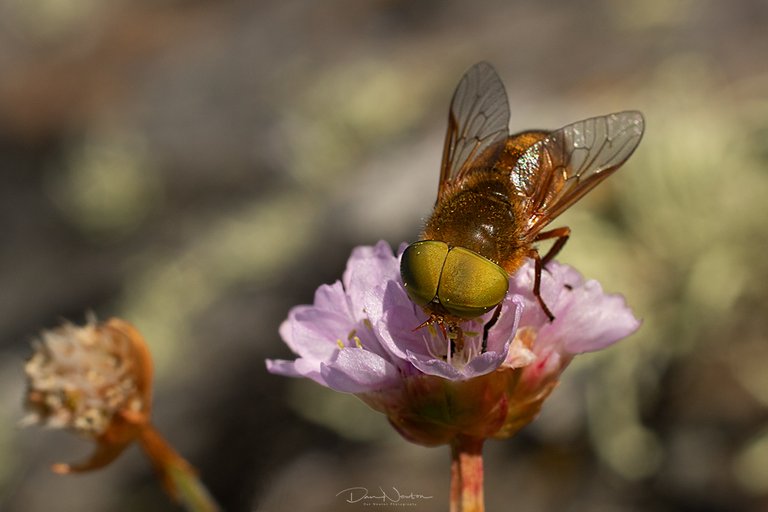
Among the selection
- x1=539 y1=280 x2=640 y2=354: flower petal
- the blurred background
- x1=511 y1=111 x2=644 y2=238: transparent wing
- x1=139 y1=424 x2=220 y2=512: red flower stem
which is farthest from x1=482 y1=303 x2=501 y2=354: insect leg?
the blurred background

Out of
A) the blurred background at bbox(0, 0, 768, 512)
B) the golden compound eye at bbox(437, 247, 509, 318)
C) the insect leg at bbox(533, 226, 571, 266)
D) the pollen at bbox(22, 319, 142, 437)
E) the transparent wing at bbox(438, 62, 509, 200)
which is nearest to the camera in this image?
the golden compound eye at bbox(437, 247, 509, 318)

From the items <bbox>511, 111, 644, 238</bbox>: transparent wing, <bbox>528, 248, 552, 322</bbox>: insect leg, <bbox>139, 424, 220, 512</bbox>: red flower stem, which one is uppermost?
<bbox>511, 111, 644, 238</bbox>: transparent wing

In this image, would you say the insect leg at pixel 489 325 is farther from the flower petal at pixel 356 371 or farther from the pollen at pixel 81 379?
the pollen at pixel 81 379

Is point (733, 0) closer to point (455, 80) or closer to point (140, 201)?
point (455, 80)

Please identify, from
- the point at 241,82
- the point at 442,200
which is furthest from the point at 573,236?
the point at 241,82

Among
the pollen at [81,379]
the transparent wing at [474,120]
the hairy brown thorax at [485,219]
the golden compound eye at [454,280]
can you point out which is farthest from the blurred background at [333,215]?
the golden compound eye at [454,280]

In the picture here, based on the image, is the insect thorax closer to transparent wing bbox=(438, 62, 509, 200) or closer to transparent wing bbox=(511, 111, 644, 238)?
transparent wing bbox=(511, 111, 644, 238)

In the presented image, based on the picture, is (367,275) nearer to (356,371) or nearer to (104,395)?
(356,371)
